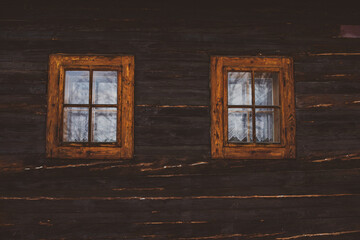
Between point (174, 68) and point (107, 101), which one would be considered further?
point (107, 101)

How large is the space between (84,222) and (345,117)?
319cm

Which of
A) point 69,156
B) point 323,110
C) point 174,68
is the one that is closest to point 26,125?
point 69,156

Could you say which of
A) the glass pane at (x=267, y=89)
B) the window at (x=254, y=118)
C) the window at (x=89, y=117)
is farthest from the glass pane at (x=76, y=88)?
the glass pane at (x=267, y=89)

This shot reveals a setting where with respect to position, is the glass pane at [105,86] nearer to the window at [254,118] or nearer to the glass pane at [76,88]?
the glass pane at [76,88]

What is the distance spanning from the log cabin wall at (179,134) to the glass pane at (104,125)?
30cm

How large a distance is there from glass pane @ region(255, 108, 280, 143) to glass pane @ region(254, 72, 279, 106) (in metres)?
0.15

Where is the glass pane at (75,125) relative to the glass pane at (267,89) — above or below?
below

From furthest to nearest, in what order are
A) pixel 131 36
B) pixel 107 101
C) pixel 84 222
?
pixel 107 101 → pixel 131 36 → pixel 84 222

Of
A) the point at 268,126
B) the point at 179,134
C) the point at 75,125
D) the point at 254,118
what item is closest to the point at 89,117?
the point at 75,125

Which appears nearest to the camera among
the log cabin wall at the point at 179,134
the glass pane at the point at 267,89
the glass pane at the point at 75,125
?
the log cabin wall at the point at 179,134

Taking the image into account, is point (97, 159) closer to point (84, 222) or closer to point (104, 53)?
point (84, 222)

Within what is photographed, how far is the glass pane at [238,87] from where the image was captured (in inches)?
155

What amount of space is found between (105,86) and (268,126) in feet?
6.88

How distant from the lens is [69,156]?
3281 mm
